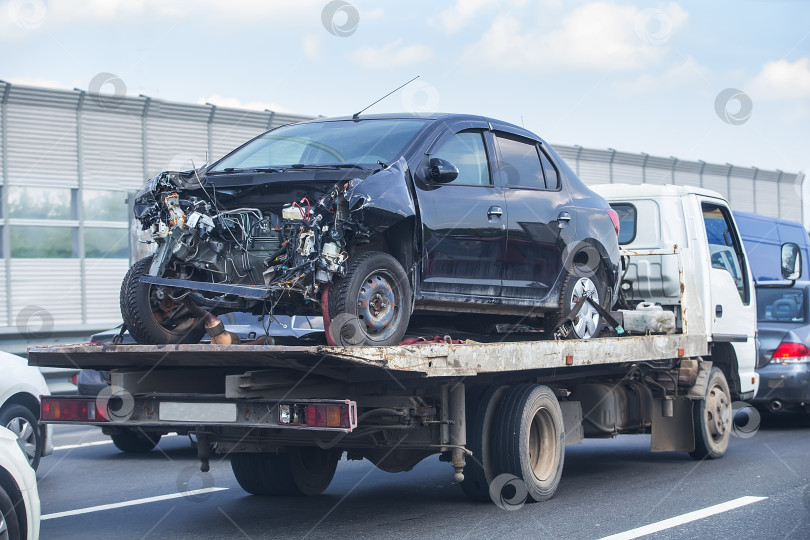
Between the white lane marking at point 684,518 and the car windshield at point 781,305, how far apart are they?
591 centimetres

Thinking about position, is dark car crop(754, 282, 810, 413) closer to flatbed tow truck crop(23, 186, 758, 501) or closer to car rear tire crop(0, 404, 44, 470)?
flatbed tow truck crop(23, 186, 758, 501)

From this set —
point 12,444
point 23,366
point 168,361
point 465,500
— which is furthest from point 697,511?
point 23,366

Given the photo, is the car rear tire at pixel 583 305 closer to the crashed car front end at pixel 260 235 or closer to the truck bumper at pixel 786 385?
the crashed car front end at pixel 260 235

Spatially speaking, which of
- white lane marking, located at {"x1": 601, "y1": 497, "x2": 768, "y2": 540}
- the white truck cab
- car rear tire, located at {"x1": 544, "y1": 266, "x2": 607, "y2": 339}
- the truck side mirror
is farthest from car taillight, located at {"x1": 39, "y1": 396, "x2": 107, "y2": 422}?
the truck side mirror

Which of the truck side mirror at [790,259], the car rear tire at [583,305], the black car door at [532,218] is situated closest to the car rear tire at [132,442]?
the car rear tire at [583,305]

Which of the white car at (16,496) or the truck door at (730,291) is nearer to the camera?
the white car at (16,496)

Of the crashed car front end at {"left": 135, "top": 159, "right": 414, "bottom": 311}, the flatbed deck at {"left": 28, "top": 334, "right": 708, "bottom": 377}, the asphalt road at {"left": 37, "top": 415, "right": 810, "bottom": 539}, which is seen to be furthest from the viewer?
the asphalt road at {"left": 37, "top": 415, "right": 810, "bottom": 539}

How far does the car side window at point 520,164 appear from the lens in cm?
770

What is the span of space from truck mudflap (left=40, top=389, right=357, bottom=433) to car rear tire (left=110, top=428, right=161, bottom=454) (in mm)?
4077

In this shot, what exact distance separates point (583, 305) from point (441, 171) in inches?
82.9

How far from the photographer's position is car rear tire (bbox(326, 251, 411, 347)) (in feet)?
19.1

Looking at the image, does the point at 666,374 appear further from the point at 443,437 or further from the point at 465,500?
the point at 443,437

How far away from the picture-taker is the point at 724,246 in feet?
35.2

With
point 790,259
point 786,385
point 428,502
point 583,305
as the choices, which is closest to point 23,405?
point 428,502
